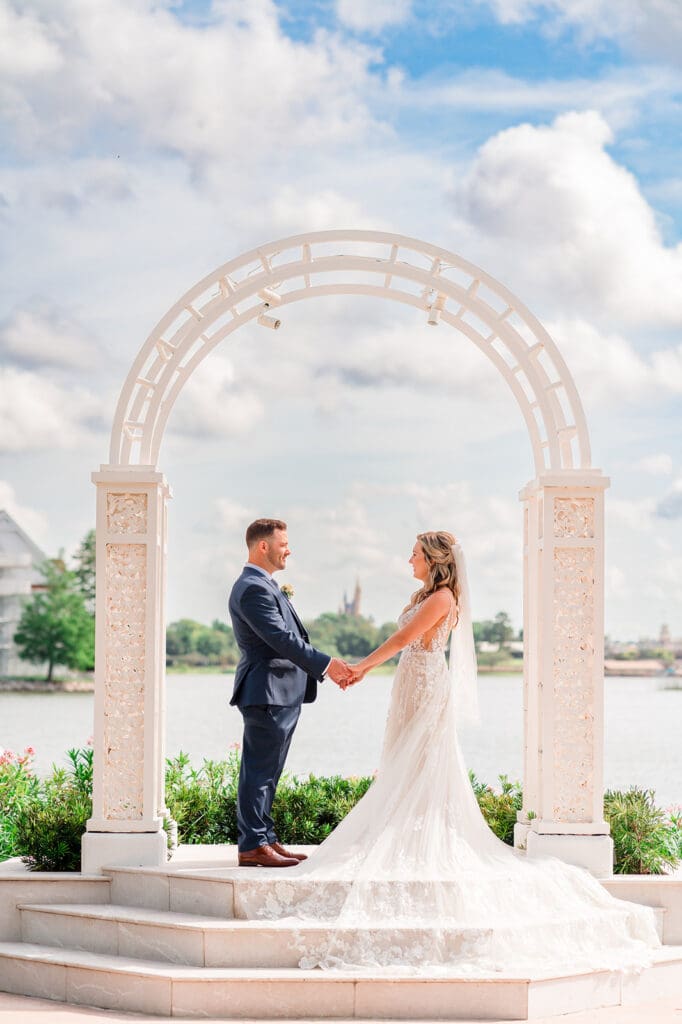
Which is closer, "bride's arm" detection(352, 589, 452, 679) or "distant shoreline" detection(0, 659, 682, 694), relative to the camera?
"bride's arm" detection(352, 589, 452, 679)

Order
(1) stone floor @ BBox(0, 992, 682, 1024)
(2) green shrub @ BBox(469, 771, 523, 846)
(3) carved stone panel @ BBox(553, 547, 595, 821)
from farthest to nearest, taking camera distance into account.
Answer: (2) green shrub @ BBox(469, 771, 523, 846) → (3) carved stone panel @ BBox(553, 547, 595, 821) → (1) stone floor @ BBox(0, 992, 682, 1024)

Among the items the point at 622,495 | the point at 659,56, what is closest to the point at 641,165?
the point at 659,56

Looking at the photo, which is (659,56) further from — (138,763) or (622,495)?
(138,763)

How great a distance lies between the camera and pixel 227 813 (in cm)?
727

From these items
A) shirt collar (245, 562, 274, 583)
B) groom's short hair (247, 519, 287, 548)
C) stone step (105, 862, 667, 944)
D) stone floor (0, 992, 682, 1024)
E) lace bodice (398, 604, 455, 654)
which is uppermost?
groom's short hair (247, 519, 287, 548)

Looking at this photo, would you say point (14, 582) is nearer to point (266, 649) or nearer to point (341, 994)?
point (266, 649)

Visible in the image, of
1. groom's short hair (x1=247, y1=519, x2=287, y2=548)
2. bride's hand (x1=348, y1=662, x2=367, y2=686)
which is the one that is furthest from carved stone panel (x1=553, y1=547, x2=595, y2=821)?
groom's short hair (x1=247, y1=519, x2=287, y2=548)

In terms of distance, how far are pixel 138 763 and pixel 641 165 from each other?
21.4m

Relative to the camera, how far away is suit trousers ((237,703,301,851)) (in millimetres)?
6121

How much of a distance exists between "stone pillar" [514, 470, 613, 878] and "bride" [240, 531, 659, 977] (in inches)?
13.4

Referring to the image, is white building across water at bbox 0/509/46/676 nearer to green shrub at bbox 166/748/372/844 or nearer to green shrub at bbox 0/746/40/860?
green shrub at bbox 0/746/40/860

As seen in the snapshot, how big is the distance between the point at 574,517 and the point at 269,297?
6.52ft

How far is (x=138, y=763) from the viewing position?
246 inches

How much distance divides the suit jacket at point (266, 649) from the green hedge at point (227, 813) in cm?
121
